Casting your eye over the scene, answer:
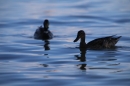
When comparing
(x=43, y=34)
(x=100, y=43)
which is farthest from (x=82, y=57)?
(x=43, y=34)

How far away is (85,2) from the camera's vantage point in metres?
31.9

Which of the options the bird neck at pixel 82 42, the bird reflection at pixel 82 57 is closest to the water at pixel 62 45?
the bird reflection at pixel 82 57

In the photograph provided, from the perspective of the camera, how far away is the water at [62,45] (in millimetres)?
13461

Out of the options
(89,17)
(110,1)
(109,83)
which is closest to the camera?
(109,83)

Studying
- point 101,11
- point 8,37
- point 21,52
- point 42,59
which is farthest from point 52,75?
point 101,11

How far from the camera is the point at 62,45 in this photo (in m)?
18.9

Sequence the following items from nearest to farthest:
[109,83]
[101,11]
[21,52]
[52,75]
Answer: [109,83], [52,75], [21,52], [101,11]

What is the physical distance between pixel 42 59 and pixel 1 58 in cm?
121

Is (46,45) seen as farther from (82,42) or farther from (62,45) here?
(82,42)

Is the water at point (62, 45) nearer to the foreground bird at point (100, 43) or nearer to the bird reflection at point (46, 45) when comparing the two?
the bird reflection at point (46, 45)

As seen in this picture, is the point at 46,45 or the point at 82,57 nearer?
the point at 82,57

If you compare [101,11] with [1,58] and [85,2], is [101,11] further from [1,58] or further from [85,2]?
[1,58]

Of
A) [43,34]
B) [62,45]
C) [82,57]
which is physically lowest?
[82,57]

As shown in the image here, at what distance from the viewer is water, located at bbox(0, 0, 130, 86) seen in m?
13.5
